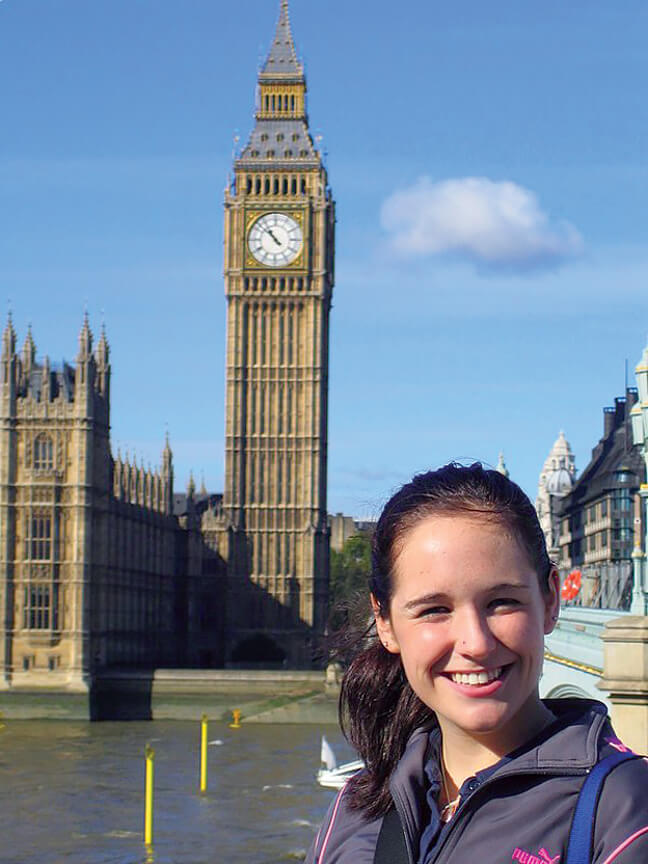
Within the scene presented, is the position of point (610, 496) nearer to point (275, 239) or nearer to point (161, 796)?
point (275, 239)

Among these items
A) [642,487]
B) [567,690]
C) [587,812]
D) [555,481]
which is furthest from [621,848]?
[555,481]

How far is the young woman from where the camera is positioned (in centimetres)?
269

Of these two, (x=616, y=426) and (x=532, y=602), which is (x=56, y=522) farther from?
(x=532, y=602)

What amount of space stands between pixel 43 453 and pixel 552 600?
200 feet

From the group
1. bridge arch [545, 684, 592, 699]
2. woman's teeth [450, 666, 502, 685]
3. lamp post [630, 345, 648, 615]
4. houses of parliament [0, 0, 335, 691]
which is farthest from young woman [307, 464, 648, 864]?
houses of parliament [0, 0, 335, 691]

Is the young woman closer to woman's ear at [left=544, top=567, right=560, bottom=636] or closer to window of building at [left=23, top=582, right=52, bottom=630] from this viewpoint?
woman's ear at [left=544, top=567, right=560, bottom=636]

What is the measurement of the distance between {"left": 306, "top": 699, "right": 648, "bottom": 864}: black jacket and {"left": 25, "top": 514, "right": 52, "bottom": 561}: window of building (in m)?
60.2

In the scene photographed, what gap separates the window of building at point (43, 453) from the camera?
206 ft

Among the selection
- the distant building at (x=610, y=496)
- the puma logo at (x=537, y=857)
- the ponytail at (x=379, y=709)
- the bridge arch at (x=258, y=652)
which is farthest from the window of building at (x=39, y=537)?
the puma logo at (x=537, y=857)

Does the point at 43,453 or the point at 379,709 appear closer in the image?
the point at 379,709

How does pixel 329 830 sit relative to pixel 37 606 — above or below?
above

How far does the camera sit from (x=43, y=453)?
62969mm

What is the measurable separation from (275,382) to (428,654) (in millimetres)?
74832

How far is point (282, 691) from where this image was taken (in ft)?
200
